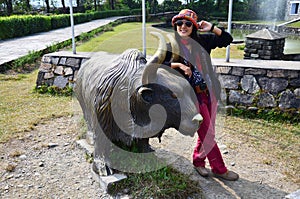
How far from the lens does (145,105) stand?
8.77 ft

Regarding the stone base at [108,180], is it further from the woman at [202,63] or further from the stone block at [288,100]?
the stone block at [288,100]

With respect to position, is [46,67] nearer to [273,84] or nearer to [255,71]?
[255,71]

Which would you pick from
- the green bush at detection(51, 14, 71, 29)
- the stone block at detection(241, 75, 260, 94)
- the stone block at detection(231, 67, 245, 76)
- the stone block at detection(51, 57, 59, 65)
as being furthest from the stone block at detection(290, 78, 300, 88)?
the green bush at detection(51, 14, 71, 29)

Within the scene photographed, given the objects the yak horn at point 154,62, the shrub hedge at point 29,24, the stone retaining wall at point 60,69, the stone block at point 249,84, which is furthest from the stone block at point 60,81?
the shrub hedge at point 29,24

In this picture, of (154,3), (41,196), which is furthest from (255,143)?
(154,3)

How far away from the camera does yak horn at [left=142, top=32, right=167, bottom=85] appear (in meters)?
2.50

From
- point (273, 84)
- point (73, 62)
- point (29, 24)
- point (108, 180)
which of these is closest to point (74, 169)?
point (108, 180)

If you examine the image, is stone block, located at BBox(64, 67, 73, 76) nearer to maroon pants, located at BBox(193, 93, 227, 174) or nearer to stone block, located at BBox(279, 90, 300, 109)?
maroon pants, located at BBox(193, 93, 227, 174)

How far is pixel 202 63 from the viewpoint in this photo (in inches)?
127

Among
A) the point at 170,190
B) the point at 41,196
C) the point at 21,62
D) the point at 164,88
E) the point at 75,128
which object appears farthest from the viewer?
the point at 21,62

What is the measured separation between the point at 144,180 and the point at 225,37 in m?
1.71

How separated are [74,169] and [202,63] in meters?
2.03

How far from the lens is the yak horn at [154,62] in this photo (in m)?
2.50

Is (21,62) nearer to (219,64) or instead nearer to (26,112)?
(26,112)
